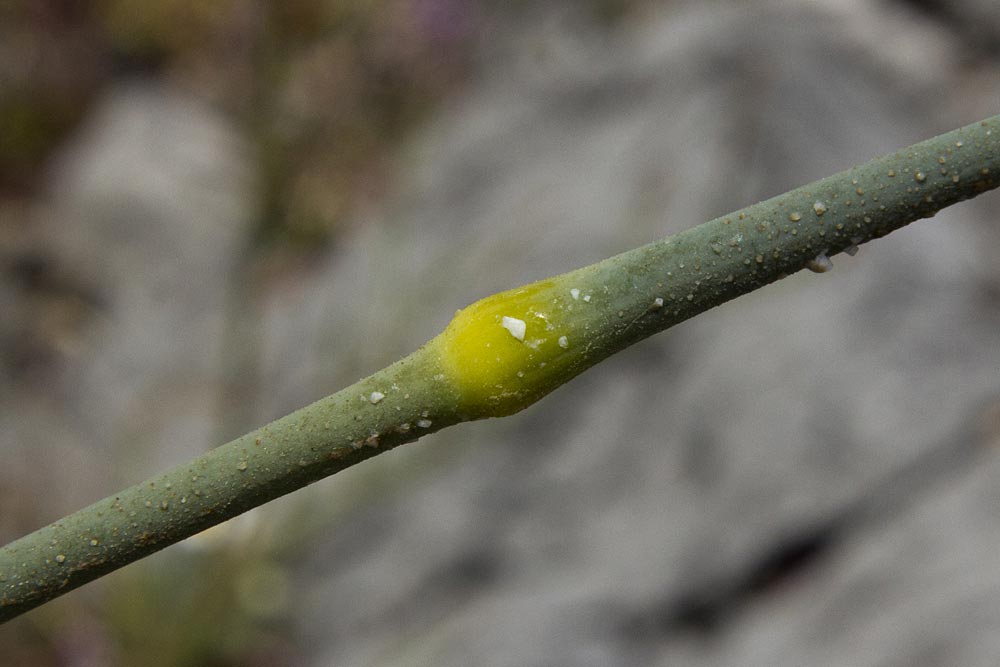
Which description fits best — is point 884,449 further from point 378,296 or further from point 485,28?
point 485,28

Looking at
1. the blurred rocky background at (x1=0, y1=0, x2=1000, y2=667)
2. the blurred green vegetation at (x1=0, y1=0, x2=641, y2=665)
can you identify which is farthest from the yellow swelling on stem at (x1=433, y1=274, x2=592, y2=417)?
the blurred green vegetation at (x1=0, y1=0, x2=641, y2=665)

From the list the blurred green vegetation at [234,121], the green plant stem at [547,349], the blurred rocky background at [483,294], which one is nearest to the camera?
the green plant stem at [547,349]

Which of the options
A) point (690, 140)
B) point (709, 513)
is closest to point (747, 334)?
point (709, 513)

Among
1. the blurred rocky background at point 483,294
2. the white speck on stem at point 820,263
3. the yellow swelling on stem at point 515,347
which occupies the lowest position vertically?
the white speck on stem at point 820,263

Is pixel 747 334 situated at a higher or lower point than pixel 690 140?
lower

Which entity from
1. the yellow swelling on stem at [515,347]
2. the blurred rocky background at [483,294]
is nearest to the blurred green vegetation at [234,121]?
the blurred rocky background at [483,294]

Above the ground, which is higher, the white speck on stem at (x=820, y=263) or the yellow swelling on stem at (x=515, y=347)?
the yellow swelling on stem at (x=515, y=347)

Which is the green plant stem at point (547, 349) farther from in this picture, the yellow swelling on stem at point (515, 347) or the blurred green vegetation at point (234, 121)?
the blurred green vegetation at point (234, 121)

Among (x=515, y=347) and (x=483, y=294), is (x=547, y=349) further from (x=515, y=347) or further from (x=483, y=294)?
(x=483, y=294)
